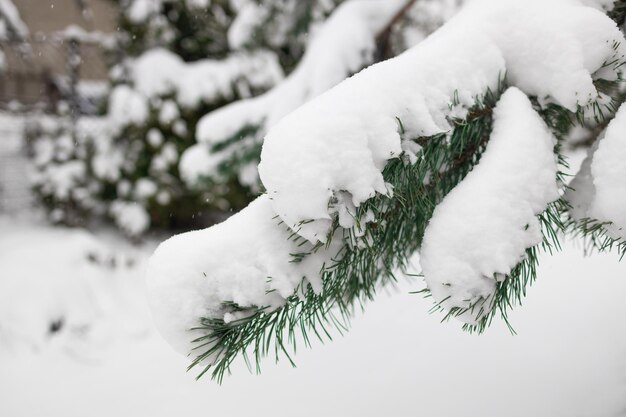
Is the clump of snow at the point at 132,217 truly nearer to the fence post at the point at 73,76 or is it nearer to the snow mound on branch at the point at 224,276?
the fence post at the point at 73,76

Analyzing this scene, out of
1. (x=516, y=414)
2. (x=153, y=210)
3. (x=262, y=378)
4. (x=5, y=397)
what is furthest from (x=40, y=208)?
(x=516, y=414)

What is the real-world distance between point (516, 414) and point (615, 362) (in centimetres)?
59

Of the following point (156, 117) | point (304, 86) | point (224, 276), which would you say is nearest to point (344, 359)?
point (304, 86)

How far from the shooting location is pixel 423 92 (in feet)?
2.78

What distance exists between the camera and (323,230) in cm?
78

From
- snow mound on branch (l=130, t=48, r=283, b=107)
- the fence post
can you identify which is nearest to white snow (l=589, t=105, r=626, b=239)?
snow mound on branch (l=130, t=48, r=283, b=107)

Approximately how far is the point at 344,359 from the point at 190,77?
3.67m

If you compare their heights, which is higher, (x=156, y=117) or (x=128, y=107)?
(x=128, y=107)

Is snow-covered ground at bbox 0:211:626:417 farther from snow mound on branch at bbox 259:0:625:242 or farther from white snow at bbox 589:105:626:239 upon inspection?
snow mound on branch at bbox 259:0:625:242

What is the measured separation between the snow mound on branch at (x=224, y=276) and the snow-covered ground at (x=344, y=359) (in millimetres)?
1296

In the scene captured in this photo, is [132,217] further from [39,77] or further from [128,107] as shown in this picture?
[39,77]

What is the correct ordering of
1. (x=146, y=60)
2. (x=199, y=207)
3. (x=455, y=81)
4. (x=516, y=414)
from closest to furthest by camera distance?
(x=455, y=81) → (x=516, y=414) → (x=146, y=60) → (x=199, y=207)

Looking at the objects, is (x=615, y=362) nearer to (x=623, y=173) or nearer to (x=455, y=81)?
(x=623, y=173)

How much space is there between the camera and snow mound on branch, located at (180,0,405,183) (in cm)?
215
